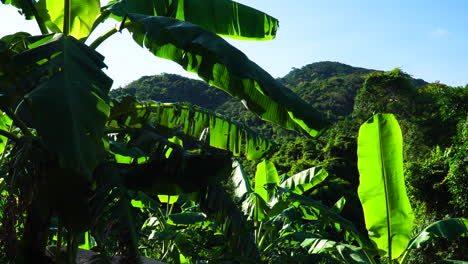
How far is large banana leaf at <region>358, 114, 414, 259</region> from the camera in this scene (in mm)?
5801

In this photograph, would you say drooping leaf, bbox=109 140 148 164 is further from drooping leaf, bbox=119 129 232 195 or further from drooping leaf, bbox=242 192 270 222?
drooping leaf, bbox=242 192 270 222

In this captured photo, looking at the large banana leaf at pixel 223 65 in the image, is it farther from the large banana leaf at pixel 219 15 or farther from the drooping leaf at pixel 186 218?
the drooping leaf at pixel 186 218

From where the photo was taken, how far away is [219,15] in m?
5.51

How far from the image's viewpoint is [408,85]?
92.5 feet

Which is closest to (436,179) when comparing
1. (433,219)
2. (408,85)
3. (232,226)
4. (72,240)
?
(433,219)

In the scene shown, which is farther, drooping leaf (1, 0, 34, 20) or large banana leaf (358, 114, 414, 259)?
large banana leaf (358, 114, 414, 259)

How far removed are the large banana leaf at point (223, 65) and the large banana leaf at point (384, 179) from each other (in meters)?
1.66

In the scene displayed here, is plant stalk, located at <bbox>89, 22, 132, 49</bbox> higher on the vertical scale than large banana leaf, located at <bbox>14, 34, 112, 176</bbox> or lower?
higher

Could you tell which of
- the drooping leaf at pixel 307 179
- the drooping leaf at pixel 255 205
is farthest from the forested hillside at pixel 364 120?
the drooping leaf at pixel 307 179

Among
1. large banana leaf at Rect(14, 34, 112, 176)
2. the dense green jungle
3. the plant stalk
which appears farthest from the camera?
the plant stalk

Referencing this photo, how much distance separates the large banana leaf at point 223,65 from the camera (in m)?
3.79

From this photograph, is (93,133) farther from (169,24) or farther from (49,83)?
(169,24)

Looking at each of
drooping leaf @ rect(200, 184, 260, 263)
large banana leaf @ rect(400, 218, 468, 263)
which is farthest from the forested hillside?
Answer: large banana leaf @ rect(400, 218, 468, 263)

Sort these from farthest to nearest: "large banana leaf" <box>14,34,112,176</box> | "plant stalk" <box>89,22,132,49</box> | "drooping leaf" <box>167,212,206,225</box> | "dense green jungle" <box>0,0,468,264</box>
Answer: "drooping leaf" <box>167,212,206,225</box>, "plant stalk" <box>89,22,132,49</box>, "dense green jungle" <box>0,0,468,264</box>, "large banana leaf" <box>14,34,112,176</box>
